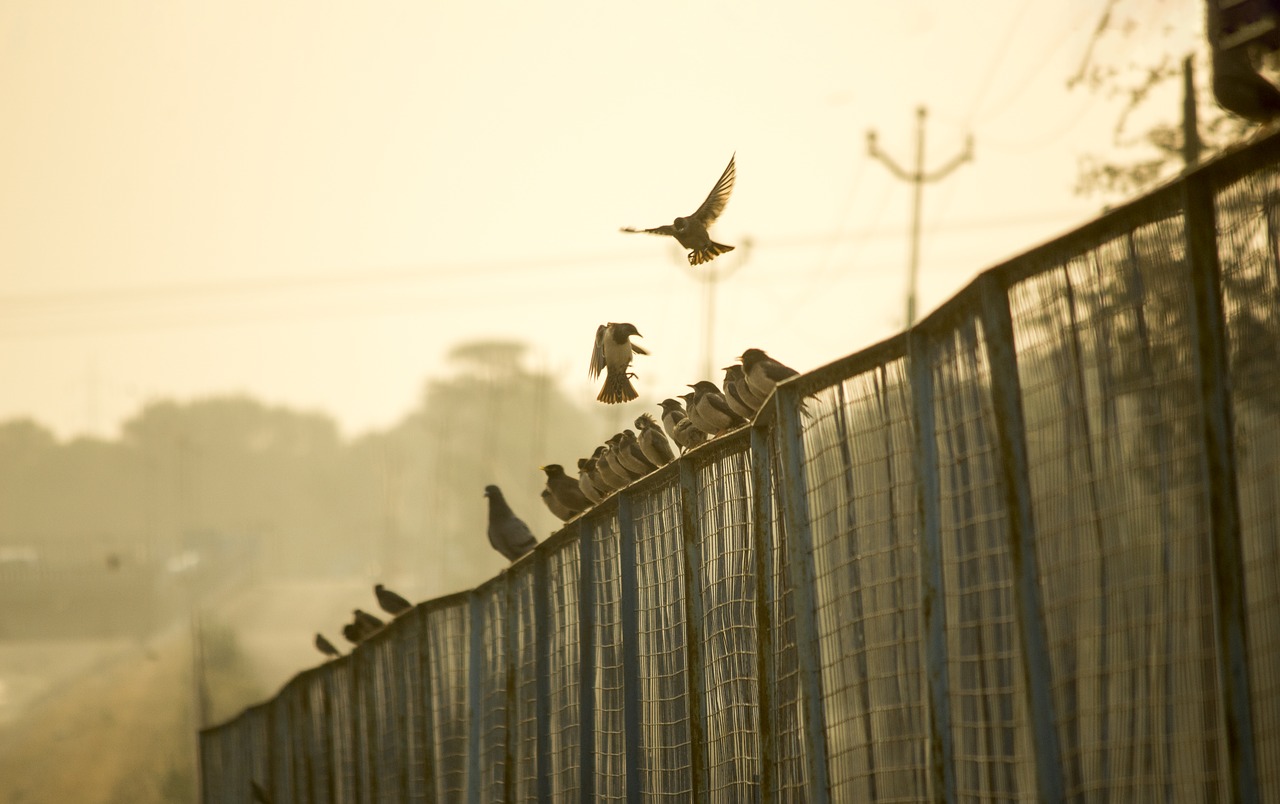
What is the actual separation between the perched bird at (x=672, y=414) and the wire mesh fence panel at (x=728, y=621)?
364cm

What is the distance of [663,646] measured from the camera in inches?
259

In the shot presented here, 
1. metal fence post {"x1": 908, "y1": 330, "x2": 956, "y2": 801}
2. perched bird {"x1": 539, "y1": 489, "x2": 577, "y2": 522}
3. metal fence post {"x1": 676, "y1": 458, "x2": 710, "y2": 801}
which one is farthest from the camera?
perched bird {"x1": 539, "y1": 489, "x2": 577, "y2": 522}

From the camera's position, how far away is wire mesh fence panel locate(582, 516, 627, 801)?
23.6ft

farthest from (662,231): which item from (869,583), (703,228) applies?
(869,583)

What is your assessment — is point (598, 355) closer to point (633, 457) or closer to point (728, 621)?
point (633, 457)

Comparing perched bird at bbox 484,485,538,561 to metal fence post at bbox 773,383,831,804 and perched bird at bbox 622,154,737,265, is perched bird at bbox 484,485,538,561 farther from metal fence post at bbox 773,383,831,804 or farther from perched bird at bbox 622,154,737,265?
metal fence post at bbox 773,383,831,804

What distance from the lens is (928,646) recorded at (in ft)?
12.7

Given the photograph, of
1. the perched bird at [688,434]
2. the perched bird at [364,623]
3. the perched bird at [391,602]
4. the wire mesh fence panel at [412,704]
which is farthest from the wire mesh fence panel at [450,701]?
the perched bird at [364,623]

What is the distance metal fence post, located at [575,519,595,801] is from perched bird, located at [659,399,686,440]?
2143mm

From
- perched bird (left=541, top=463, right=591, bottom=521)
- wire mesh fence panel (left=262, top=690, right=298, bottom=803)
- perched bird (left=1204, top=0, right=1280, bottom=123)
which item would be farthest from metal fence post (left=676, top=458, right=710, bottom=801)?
wire mesh fence panel (left=262, top=690, right=298, bottom=803)

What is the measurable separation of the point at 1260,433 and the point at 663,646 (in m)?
3.95

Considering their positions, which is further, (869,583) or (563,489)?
(563,489)

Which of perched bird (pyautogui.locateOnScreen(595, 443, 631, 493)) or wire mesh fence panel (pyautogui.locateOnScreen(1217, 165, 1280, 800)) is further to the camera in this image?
perched bird (pyautogui.locateOnScreen(595, 443, 631, 493))

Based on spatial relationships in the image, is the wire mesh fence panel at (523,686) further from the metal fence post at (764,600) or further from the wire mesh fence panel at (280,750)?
the wire mesh fence panel at (280,750)
